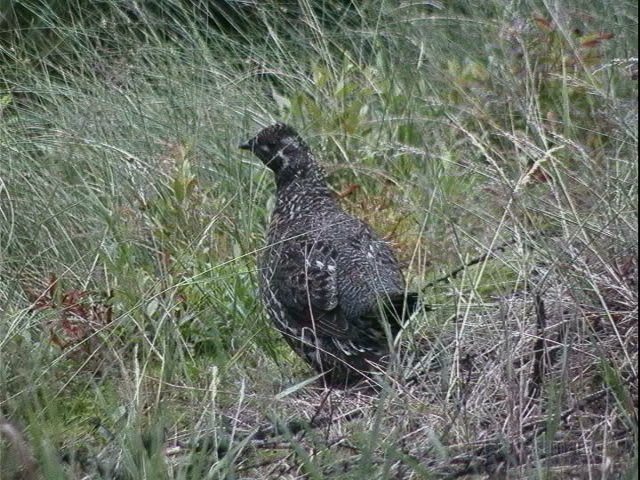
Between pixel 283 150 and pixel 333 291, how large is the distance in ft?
3.39

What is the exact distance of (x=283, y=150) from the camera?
6.07 m

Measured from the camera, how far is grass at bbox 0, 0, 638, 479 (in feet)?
12.7

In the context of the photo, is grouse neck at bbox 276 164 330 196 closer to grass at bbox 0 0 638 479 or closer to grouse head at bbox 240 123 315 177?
grouse head at bbox 240 123 315 177

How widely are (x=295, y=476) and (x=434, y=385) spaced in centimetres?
63

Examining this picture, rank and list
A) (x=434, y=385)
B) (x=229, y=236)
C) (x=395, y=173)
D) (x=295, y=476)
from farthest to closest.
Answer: (x=395, y=173)
(x=229, y=236)
(x=434, y=385)
(x=295, y=476)

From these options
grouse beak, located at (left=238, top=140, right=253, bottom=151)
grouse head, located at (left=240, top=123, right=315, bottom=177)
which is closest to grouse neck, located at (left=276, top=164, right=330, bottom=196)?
grouse head, located at (left=240, top=123, right=315, bottom=177)

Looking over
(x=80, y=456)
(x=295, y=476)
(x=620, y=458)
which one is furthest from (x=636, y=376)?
(x=80, y=456)

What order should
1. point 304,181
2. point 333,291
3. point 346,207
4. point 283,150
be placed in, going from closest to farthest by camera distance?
point 333,291, point 304,181, point 283,150, point 346,207

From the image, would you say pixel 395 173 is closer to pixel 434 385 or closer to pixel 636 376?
pixel 434 385

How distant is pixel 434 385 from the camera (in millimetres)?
4344

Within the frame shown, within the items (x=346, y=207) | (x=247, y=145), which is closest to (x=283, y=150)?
(x=247, y=145)

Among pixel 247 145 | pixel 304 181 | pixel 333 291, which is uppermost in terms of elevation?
pixel 247 145

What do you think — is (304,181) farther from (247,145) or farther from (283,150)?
(247,145)

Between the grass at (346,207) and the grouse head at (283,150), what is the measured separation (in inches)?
10.5
